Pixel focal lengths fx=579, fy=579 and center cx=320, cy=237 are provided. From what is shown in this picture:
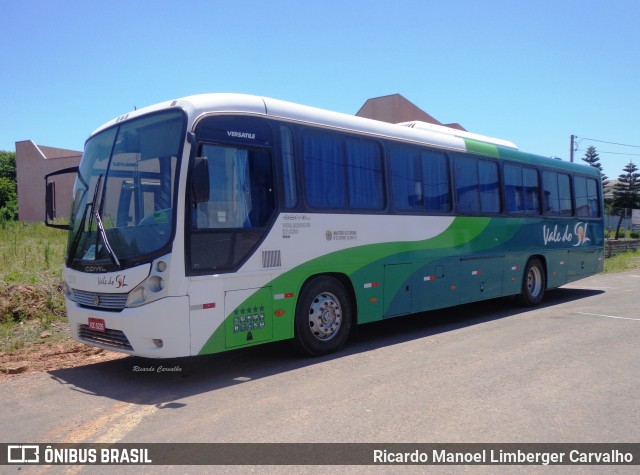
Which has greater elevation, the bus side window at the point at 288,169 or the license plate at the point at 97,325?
the bus side window at the point at 288,169

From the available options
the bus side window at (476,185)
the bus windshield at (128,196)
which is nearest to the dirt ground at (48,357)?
the bus windshield at (128,196)

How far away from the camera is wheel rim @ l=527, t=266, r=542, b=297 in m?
13.2

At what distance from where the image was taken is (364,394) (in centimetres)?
611

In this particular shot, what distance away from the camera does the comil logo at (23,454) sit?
4.61 meters

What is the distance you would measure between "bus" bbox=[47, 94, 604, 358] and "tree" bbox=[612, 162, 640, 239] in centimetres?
5716

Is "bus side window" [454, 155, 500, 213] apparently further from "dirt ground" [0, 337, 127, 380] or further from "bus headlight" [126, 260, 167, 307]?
"dirt ground" [0, 337, 127, 380]

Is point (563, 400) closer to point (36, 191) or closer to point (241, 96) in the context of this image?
point (241, 96)

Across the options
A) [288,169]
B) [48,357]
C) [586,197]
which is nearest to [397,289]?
[288,169]

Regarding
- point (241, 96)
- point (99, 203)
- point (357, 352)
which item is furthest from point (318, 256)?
point (99, 203)

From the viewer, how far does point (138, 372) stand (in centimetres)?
743

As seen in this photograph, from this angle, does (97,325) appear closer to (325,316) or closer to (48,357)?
(48,357)

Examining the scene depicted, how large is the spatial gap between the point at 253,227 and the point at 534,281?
8.58 m

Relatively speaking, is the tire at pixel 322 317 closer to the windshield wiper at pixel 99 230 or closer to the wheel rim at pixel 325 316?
the wheel rim at pixel 325 316

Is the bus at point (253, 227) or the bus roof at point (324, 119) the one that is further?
the bus roof at point (324, 119)
